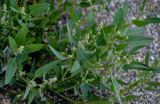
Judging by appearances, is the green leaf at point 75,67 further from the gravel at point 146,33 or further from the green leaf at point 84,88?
the gravel at point 146,33

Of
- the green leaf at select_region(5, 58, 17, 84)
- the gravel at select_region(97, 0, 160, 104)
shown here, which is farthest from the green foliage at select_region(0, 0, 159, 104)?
the gravel at select_region(97, 0, 160, 104)

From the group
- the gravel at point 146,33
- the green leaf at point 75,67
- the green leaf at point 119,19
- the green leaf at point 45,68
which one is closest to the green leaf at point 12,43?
the green leaf at point 45,68

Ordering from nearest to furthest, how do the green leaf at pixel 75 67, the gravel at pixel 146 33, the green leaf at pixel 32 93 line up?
the green leaf at pixel 75 67
the green leaf at pixel 32 93
the gravel at pixel 146 33

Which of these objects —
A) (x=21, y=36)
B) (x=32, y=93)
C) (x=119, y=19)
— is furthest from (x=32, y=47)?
(x=119, y=19)

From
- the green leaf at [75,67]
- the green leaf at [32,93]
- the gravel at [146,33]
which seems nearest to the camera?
the green leaf at [75,67]

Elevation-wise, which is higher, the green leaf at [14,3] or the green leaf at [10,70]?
the green leaf at [14,3]

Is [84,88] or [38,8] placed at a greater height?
[38,8]

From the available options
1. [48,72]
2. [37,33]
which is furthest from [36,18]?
[48,72]

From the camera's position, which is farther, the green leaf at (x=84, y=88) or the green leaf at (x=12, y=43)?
the green leaf at (x=84, y=88)

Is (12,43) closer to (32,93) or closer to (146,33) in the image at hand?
(32,93)
